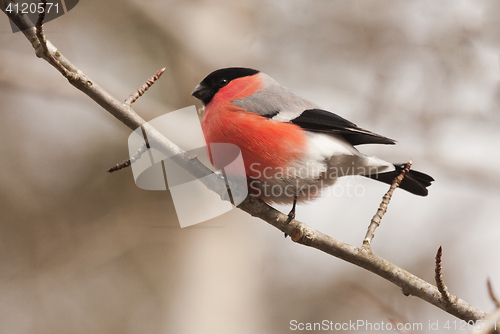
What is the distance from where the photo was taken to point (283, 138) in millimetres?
2297

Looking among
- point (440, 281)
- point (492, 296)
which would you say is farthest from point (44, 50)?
point (492, 296)

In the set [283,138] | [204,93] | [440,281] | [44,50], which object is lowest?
[440,281]

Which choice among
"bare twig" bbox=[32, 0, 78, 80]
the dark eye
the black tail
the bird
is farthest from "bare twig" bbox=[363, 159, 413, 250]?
"bare twig" bbox=[32, 0, 78, 80]

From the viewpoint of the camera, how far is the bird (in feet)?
7.41

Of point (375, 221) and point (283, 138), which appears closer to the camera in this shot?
point (375, 221)

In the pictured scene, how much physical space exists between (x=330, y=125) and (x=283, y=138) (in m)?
0.34

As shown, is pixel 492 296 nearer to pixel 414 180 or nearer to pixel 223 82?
pixel 414 180

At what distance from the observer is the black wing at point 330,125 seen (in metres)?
2.36

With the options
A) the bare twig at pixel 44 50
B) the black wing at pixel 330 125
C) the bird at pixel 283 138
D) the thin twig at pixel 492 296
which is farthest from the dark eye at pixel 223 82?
the thin twig at pixel 492 296

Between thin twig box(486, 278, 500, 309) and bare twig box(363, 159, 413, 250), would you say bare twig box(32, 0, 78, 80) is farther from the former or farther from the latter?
thin twig box(486, 278, 500, 309)

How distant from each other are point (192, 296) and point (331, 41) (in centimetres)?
377

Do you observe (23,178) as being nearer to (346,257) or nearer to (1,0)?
(1,0)

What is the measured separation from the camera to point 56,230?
486 cm

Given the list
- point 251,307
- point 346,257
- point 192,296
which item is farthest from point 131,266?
point 346,257
